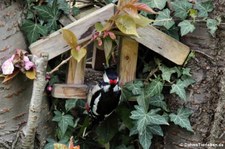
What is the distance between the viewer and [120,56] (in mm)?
1809

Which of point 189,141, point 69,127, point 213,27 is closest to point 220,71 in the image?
point 213,27

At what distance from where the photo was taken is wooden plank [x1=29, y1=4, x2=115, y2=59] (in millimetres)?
1646

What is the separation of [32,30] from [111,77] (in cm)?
35

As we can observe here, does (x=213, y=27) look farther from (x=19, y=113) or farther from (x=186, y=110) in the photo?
(x=19, y=113)

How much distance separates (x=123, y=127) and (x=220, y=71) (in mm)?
503

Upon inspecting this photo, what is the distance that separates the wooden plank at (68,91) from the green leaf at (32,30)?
0.20 metres

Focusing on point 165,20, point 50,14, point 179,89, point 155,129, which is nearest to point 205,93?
point 179,89

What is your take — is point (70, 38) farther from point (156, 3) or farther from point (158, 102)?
point (158, 102)

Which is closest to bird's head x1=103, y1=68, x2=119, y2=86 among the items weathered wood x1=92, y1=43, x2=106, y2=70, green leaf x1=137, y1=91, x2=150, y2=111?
green leaf x1=137, y1=91, x2=150, y2=111

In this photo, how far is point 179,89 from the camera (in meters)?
1.79

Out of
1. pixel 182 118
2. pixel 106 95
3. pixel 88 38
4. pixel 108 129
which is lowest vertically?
pixel 108 129

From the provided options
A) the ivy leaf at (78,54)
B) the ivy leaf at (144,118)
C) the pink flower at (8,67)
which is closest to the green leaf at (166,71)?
the ivy leaf at (144,118)

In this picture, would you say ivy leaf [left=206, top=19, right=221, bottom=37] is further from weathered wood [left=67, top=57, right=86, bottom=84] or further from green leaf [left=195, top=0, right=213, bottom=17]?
weathered wood [left=67, top=57, right=86, bottom=84]

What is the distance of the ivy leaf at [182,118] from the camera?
6.01ft
